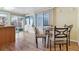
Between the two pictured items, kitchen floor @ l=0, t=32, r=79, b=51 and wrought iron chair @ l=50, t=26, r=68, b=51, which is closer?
kitchen floor @ l=0, t=32, r=79, b=51

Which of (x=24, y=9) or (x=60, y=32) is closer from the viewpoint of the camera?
(x=24, y=9)

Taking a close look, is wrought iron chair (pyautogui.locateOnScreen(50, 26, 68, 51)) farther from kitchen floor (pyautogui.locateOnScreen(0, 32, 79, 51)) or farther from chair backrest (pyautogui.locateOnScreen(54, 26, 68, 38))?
kitchen floor (pyautogui.locateOnScreen(0, 32, 79, 51))

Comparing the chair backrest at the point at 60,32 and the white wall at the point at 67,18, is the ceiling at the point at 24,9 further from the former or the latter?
the chair backrest at the point at 60,32

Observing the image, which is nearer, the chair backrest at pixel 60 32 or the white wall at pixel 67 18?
the white wall at pixel 67 18

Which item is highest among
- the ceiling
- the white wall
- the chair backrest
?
the ceiling

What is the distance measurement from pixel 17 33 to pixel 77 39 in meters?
1.07

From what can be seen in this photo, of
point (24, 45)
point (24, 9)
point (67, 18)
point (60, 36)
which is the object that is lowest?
point (24, 45)

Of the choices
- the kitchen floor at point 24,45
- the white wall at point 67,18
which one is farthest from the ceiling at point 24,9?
the kitchen floor at point 24,45

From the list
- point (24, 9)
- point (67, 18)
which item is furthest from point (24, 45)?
point (67, 18)

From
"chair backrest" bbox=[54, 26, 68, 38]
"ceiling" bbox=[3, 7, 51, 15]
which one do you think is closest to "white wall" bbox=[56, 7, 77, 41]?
"chair backrest" bbox=[54, 26, 68, 38]

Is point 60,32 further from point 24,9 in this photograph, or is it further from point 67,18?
point 24,9
